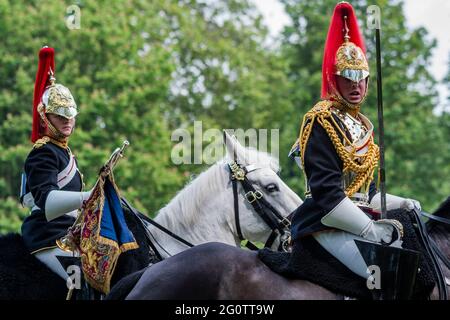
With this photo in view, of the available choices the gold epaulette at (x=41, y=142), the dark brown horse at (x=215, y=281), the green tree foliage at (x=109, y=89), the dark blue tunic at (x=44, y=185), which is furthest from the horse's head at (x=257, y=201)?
the green tree foliage at (x=109, y=89)

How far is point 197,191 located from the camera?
32.3ft

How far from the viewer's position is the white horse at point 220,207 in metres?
9.75

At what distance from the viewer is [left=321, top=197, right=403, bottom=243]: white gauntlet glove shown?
7.25 meters

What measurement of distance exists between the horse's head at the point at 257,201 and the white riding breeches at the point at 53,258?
1.77 metres

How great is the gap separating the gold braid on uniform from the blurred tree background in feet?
63.8

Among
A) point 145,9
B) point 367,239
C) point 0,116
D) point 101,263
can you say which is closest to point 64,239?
point 101,263

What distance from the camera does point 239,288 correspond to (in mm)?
7102

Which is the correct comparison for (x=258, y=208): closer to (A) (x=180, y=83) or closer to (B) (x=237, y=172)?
(B) (x=237, y=172)

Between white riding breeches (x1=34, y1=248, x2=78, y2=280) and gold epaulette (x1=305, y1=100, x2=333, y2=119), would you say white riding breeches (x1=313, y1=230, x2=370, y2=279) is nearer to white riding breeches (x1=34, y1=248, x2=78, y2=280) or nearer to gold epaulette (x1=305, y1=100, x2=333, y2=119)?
gold epaulette (x1=305, y1=100, x2=333, y2=119)

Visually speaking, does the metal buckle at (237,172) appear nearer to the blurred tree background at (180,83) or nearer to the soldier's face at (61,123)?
the soldier's face at (61,123)

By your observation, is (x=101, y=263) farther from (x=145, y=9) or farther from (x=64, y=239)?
(x=145, y=9)

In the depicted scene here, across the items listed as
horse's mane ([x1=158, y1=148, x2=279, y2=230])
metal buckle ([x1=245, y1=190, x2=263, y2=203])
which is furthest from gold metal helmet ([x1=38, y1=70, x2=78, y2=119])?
metal buckle ([x1=245, y1=190, x2=263, y2=203])

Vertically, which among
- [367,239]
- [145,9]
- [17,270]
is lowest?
[17,270]

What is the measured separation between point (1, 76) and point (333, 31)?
22260 millimetres
